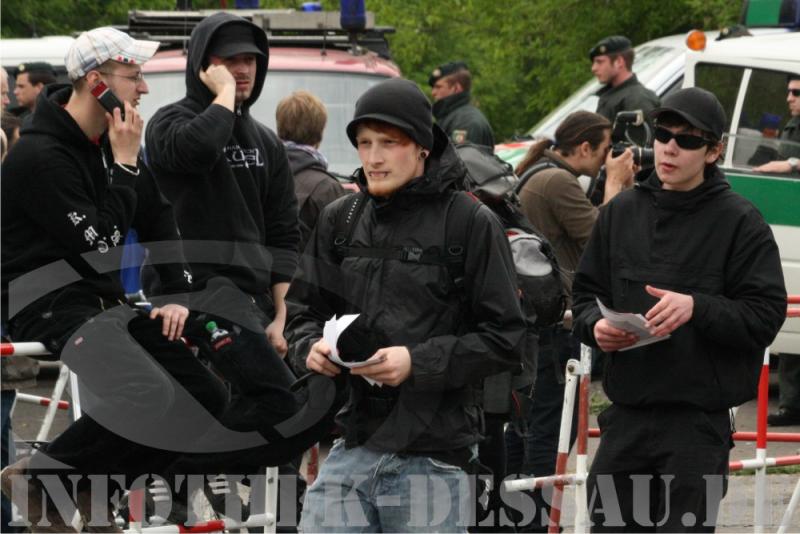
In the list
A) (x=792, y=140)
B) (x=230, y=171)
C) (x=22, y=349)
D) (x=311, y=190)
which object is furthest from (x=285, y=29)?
(x=22, y=349)

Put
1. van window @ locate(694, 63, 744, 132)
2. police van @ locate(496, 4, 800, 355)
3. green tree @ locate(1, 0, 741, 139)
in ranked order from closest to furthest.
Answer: police van @ locate(496, 4, 800, 355)
van window @ locate(694, 63, 744, 132)
green tree @ locate(1, 0, 741, 139)

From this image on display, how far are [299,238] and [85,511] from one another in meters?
1.65

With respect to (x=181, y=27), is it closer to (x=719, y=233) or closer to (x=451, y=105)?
(x=451, y=105)

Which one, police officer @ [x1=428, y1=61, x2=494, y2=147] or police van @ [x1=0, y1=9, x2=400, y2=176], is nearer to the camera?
police van @ [x1=0, y1=9, x2=400, y2=176]

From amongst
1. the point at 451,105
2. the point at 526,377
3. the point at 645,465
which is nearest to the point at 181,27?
the point at 451,105

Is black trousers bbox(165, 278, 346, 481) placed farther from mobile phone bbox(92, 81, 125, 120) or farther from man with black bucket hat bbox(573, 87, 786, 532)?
man with black bucket hat bbox(573, 87, 786, 532)

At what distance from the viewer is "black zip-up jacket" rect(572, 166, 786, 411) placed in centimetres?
537

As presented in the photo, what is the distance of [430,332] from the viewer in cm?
480

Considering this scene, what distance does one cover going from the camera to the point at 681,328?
5.39m

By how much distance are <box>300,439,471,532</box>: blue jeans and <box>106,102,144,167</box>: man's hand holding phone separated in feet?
5.60

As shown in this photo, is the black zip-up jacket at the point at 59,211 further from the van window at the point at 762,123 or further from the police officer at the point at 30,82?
the police officer at the point at 30,82

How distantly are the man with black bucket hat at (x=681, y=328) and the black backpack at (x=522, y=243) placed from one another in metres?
1.04

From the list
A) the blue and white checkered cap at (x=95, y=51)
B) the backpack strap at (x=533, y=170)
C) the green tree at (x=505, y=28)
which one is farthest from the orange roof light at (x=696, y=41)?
the blue and white checkered cap at (x=95, y=51)

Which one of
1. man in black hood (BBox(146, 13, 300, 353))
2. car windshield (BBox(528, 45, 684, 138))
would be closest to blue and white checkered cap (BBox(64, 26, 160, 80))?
man in black hood (BBox(146, 13, 300, 353))
